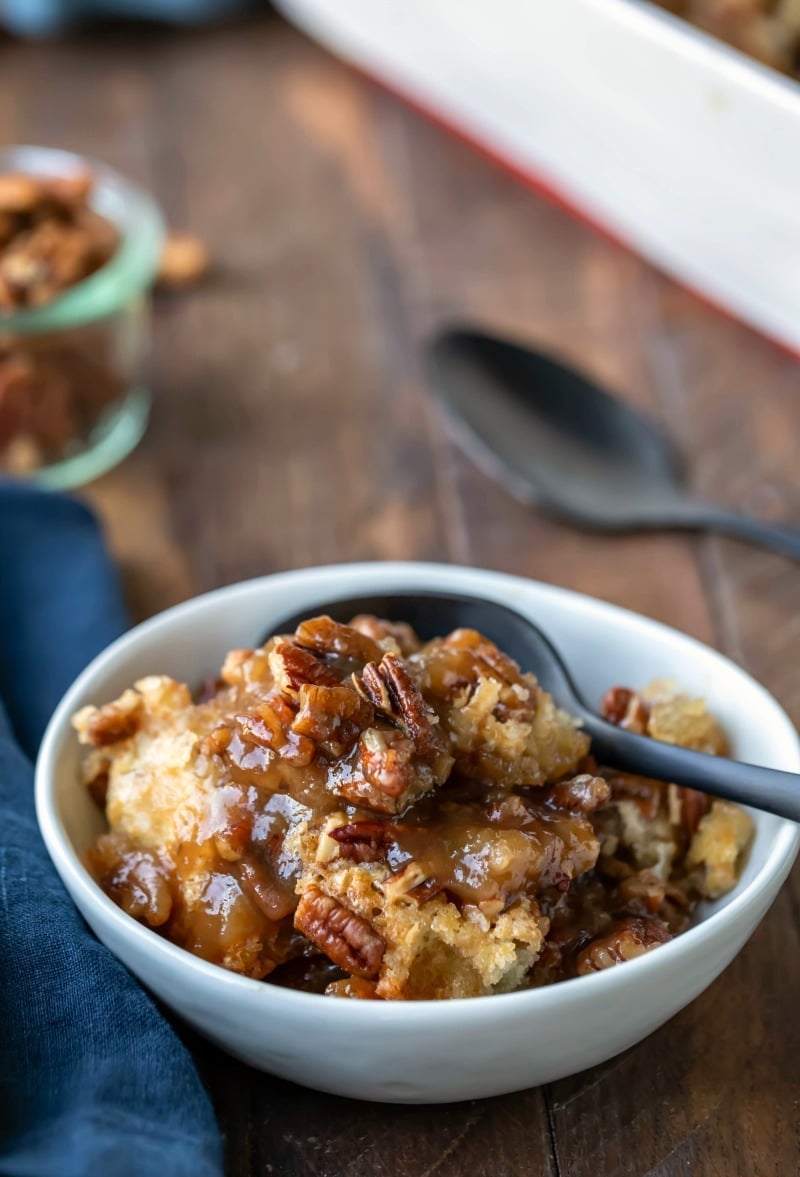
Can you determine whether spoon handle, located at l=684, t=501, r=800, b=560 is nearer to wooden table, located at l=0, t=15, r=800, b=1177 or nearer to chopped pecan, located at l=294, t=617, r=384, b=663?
wooden table, located at l=0, t=15, r=800, b=1177

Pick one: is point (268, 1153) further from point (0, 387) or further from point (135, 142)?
point (135, 142)

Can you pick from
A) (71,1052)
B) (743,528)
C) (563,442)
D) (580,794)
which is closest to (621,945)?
(580,794)

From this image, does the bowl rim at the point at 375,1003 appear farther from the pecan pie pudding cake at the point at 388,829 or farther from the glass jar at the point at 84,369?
the glass jar at the point at 84,369

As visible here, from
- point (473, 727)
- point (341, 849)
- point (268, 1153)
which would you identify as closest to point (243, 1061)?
point (268, 1153)

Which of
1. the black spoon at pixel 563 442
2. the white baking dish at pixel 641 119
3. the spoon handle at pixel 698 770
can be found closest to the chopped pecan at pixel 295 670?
the spoon handle at pixel 698 770

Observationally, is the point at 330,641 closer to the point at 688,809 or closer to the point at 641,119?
the point at 688,809

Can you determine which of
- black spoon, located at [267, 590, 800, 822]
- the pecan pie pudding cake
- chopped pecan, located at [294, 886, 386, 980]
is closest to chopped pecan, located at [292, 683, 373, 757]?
the pecan pie pudding cake
